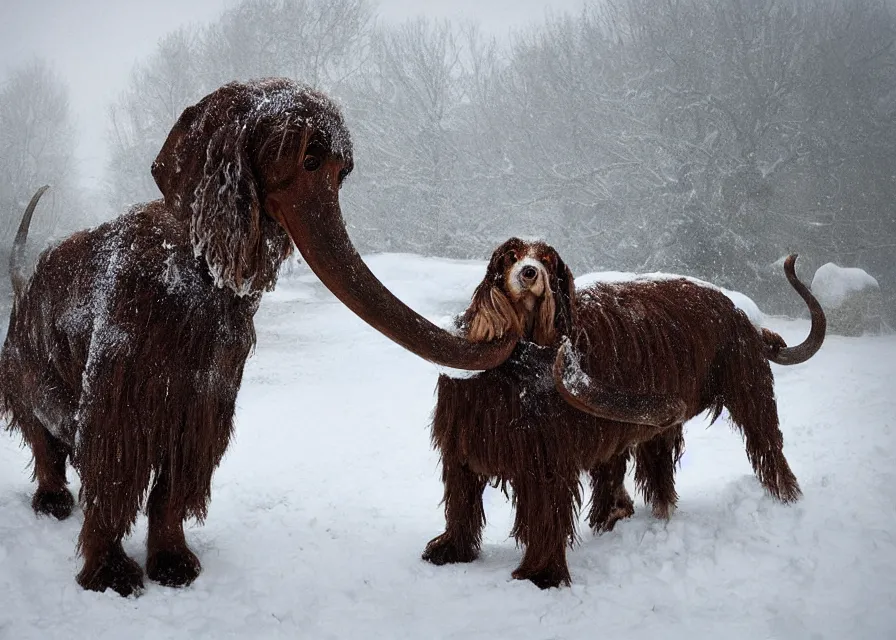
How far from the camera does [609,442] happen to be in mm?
3129

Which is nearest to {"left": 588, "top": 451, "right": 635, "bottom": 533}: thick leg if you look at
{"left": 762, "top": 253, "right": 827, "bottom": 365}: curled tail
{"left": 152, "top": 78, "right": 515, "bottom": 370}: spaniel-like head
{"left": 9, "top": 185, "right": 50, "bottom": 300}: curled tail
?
{"left": 762, "top": 253, "right": 827, "bottom": 365}: curled tail

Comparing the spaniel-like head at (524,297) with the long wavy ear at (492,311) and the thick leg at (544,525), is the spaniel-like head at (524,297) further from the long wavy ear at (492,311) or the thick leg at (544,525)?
the thick leg at (544,525)

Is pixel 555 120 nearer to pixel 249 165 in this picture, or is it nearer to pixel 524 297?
pixel 524 297

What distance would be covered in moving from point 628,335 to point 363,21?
21.3m

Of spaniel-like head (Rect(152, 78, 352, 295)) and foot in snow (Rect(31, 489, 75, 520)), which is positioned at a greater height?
spaniel-like head (Rect(152, 78, 352, 295))

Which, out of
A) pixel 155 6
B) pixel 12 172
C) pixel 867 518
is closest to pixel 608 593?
pixel 867 518

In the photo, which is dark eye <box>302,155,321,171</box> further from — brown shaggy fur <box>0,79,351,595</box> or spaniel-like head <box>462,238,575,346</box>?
spaniel-like head <box>462,238,575,346</box>

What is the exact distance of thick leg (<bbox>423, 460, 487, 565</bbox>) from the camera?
3.20 meters

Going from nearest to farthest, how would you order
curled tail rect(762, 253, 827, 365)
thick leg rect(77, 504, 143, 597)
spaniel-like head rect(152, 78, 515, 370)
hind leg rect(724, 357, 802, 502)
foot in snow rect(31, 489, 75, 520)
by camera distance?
spaniel-like head rect(152, 78, 515, 370) < thick leg rect(77, 504, 143, 597) < foot in snow rect(31, 489, 75, 520) < hind leg rect(724, 357, 802, 502) < curled tail rect(762, 253, 827, 365)

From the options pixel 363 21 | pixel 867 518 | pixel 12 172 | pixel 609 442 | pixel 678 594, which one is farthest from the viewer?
pixel 363 21

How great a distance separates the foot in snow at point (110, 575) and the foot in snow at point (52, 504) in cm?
76

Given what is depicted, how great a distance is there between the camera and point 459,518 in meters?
3.23

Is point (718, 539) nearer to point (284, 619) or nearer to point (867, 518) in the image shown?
point (867, 518)

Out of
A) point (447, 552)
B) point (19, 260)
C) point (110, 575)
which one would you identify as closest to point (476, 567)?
point (447, 552)
